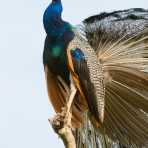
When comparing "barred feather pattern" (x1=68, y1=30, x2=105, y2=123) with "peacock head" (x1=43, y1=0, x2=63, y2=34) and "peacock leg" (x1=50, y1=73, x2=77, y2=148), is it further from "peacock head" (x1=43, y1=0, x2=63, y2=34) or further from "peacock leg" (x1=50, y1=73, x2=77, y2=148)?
"peacock leg" (x1=50, y1=73, x2=77, y2=148)

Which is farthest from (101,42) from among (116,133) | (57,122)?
(57,122)

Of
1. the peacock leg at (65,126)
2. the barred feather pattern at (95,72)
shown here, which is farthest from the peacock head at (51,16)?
the peacock leg at (65,126)

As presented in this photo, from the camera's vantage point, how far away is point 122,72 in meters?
12.8

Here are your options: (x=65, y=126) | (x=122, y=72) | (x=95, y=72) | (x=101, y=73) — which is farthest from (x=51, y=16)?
(x=65, y=126)

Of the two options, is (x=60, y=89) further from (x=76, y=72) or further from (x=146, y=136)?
(x=146, y=136)

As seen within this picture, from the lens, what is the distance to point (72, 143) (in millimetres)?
10367

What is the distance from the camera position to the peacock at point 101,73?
11.8 metres

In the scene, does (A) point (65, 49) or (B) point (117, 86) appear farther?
(B) point (117, 86)

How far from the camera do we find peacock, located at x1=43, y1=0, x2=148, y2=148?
11812 millimetres

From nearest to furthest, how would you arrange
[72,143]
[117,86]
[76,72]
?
1. [72,143]
2. [76,72]
3. [117,86]

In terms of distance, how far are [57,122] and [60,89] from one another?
52.5 inches

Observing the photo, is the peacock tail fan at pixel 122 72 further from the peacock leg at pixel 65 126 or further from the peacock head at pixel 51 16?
the peacock leg at pixel 65 126

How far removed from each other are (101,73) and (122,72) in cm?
55

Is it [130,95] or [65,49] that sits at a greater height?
[65,49]
